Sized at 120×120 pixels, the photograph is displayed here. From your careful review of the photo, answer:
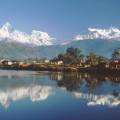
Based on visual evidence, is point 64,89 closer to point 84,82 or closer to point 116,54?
point 84,82

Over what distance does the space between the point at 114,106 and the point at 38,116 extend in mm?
13412

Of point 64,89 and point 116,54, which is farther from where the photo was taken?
point 116,54

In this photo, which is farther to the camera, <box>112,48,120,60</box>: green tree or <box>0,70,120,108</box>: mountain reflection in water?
<box>112,48,120,60</box>: green tree

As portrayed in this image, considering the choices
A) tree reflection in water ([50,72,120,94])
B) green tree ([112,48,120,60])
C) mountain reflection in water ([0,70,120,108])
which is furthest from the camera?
green tree ([112,48,120,60])

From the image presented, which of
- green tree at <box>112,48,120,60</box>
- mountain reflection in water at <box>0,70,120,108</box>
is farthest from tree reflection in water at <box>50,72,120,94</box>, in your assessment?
green tree at <box>112,48,120,60</box>

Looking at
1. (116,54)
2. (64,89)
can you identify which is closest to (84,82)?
(64,89)

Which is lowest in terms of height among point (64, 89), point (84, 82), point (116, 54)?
point (64, 89)

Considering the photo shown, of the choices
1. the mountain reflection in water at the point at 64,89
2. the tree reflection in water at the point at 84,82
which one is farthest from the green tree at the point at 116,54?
the mountain reflection in water at the point at 64,89

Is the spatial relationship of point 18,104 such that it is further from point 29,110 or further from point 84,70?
point 84,70

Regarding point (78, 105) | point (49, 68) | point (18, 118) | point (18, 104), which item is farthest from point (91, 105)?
point (49, 68)

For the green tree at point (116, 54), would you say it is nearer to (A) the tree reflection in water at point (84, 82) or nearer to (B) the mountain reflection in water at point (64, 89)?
(A) the tree reflection in water at point (84, 82)

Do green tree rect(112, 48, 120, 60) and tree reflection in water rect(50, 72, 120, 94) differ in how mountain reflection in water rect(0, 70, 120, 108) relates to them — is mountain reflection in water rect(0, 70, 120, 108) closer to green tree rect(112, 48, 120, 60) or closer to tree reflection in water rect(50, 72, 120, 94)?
tree reflection in water rect(50, 72, 120, 94)

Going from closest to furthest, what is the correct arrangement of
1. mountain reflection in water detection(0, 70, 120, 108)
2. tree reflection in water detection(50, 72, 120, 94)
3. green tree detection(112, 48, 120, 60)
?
mountain reflection in water detection(0, 70, 120, 108) < tree reflection in water detection(50, 72, 120, 94) < green tree detection(112, 48, 120, 60)

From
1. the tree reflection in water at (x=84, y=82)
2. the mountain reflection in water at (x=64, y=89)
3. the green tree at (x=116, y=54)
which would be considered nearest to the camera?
the mountain reflection in water at (x=64, y=89)
